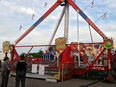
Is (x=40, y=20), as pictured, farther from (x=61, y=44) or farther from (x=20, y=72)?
A: (x=20, y=72)

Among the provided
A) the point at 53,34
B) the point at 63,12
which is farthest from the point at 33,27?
the point at 63,12

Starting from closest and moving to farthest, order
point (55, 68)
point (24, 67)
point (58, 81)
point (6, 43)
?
point (24, 67) → point (58, 81) → point (55, 68) → point (6, 43)

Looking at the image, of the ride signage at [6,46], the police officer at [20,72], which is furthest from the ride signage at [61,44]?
the ride signage at [6,46]

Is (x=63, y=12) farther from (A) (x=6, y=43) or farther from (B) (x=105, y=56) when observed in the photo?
(B) (x=105, y=56)

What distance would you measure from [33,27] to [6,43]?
14081mm

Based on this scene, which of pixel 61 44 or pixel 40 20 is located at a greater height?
pixel 40 20

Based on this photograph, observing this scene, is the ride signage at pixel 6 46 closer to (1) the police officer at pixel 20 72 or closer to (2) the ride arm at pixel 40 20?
(1) the police officer at pixel 20 72

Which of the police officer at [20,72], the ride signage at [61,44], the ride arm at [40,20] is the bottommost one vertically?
the police officer at [20,72]

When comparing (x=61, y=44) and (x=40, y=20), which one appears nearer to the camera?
(x=61, y=44)

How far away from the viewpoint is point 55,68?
11.8 m

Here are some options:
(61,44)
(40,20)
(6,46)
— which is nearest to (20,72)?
(61,44)

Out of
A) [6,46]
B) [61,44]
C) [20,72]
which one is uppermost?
[6,46]

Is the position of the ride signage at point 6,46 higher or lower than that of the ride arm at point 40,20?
lower

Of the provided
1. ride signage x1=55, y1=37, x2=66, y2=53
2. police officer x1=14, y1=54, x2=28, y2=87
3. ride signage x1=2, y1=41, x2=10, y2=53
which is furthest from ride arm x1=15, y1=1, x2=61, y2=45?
police officer x1=14, y1=54, x2=28, y2=87
